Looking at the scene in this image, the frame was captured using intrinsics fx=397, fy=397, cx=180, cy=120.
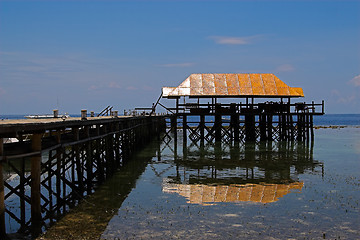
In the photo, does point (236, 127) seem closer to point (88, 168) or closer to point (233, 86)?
point (233, 86)

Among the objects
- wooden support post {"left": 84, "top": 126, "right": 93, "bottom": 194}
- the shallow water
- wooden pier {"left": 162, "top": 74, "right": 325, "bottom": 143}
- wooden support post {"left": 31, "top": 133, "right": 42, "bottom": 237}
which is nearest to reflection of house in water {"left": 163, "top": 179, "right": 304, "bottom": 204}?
the shallow water

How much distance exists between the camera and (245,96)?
3541cm

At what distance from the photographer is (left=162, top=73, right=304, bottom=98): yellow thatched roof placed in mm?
35219

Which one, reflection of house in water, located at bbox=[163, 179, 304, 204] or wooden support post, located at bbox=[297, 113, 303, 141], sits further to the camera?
wooden support post, located at bbox=[297, 113, 303, 141]

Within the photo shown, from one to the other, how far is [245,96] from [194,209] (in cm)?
2339

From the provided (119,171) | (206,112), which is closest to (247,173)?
(119,171)

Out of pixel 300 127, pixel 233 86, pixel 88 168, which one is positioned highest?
pixel 233 86

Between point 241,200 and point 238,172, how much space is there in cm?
644

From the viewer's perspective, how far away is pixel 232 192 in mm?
15898


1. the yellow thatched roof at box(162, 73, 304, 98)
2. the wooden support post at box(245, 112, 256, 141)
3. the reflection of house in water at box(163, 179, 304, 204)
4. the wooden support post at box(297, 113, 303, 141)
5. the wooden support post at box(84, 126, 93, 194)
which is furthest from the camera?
the wooden support post at box(297, 113, 303, 141)

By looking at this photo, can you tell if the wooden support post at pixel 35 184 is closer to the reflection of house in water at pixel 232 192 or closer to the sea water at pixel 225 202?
the sea water at pixel 225 202

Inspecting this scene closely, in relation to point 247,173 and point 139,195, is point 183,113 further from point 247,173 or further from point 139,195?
point 139,195

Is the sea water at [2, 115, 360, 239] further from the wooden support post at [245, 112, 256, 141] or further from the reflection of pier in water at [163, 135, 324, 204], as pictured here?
the wooden support post at [245, 112, 256, 141]

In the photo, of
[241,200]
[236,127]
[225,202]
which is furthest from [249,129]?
[225,202]
